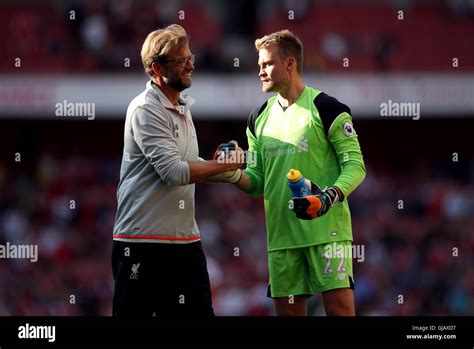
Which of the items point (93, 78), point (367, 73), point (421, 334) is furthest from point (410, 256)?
point (421, 334)

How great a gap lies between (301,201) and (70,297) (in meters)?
8.25

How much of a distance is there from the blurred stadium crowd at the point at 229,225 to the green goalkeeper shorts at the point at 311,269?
259 inches

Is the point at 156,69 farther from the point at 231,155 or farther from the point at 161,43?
the point at 231,155

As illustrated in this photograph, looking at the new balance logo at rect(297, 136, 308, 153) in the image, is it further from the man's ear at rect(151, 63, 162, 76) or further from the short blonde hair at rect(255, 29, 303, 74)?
the man's ear at rect(151, 63, 162, 76)

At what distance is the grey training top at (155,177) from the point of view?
18.5 feet

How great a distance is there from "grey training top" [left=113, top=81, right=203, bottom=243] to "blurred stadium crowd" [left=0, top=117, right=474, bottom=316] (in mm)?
6837

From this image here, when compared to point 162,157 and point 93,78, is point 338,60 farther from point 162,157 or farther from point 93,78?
point 162,157

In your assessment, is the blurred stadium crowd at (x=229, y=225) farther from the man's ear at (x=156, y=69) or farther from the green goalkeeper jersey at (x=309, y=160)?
the man's ear at (x=156, y=69)

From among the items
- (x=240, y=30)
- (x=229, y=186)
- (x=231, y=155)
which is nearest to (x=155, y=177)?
(x=231, y=155)

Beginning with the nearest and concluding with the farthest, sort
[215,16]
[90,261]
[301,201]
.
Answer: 1. [301,201]
2. [90,261]
3. [215,16]

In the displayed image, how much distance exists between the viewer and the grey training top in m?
5.62

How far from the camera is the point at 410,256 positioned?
46.2 feet

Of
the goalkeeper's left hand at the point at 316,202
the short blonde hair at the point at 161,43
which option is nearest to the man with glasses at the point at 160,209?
the short blonde hair at the point at 161,43

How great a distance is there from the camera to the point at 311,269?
19.1 feet
